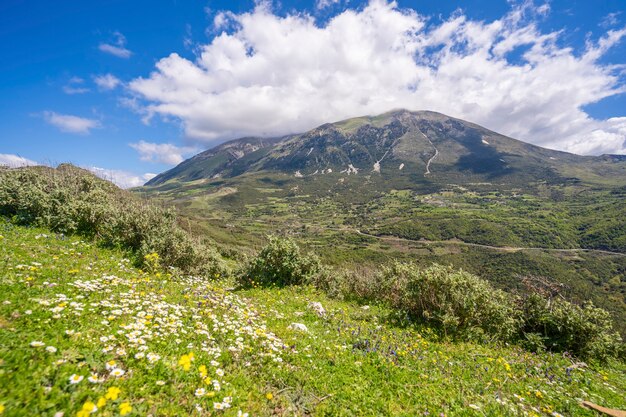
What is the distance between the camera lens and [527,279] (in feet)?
45.1

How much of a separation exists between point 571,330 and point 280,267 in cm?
1260

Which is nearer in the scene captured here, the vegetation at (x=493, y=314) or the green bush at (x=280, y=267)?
the vegetation at (x=493, y=314)

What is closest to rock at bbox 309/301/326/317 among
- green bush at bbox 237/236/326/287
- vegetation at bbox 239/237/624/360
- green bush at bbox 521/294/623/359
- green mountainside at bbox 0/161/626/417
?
green mountainside at bbox 0/161/626/417

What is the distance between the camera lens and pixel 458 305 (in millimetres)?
11148

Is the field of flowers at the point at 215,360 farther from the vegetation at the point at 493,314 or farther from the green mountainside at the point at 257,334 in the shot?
the vegetation at the point at 493,314

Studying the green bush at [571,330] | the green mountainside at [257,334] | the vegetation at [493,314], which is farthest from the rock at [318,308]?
the green bush at [571,330]

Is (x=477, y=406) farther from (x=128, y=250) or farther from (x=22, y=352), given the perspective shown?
(x=128, y=250)

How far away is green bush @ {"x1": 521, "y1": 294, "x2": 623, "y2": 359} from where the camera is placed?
1072 cm

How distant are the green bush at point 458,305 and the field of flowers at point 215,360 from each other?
902 mm

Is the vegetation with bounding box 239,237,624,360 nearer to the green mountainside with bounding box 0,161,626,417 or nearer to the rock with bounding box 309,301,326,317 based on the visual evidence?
the green mountainside with bounding box 0,161,626,417

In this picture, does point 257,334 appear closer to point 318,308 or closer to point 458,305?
point 318,308

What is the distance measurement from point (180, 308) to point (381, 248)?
19812 cm

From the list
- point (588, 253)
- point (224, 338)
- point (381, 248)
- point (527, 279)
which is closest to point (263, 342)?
point (224, 338)

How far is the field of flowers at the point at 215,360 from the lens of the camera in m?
4.05
